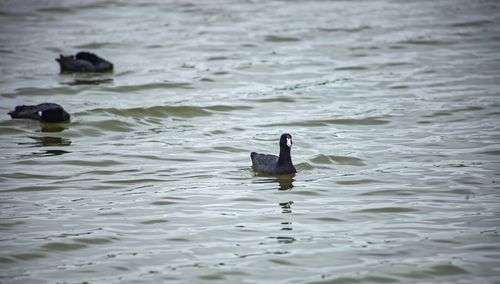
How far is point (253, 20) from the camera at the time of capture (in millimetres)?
29094

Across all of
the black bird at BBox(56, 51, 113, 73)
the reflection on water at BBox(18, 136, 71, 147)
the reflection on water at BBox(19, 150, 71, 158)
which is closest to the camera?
the reflection on water at BBox(19, 150, 71, 158)

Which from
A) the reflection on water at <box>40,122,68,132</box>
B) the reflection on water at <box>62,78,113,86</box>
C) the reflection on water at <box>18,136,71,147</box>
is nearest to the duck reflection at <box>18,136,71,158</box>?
the reflection on water at <box>18,136,71,147</box>

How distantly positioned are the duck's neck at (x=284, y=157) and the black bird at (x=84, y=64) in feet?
30.5

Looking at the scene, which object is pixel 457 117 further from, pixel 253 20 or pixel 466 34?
pixel 253 20

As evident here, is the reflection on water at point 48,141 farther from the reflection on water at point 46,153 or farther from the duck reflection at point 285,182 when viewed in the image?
the duck reflection at point 285,182

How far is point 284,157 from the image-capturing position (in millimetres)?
13633

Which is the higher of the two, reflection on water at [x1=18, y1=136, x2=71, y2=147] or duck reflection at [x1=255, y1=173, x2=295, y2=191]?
reflection on water at [x1=18, y1=136, x2=71, y2=147]

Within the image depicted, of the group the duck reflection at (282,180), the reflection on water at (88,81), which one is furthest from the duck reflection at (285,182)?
the reflection on water at (88,81)

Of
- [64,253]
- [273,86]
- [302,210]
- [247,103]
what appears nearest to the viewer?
[64,253]

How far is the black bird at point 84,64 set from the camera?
2166 centimetres

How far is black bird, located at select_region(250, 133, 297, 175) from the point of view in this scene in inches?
531

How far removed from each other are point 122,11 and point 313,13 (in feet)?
21.9

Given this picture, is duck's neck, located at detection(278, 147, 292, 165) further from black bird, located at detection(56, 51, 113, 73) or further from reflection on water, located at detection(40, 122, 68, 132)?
black bird, located at detection(56, 51, 113, 73)

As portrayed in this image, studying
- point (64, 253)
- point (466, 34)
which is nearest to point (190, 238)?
point (64, 253)
